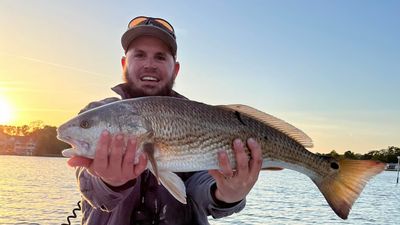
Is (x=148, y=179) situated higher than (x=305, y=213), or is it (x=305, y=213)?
(x=148, y=179)

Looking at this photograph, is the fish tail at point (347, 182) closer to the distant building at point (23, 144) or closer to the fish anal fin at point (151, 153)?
the fish anal fin at point (151, 153)

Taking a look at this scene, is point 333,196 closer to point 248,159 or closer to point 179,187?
point 248,159

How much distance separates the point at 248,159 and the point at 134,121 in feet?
2.93

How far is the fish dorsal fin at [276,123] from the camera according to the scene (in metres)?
4.19

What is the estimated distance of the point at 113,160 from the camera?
3814 millimetres

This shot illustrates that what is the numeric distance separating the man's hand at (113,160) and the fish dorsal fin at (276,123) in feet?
2.69

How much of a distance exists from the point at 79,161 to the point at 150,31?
1591mm

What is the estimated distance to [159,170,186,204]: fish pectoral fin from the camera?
3926mm

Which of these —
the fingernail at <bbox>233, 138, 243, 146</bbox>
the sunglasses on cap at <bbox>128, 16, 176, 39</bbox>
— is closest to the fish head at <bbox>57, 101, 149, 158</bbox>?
the fingernail at <bbox>233, 138, 243, 146</bbox>

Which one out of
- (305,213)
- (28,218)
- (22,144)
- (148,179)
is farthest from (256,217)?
(22,144)

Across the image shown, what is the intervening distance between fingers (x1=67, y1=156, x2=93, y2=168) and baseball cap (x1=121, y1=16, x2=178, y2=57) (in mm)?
1532

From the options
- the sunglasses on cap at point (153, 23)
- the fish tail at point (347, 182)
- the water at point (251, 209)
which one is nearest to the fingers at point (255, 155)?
the fish tail at point (347, 182)

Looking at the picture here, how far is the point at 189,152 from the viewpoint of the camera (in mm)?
3932

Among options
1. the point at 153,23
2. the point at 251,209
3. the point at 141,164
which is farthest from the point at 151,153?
the point at 251,209
